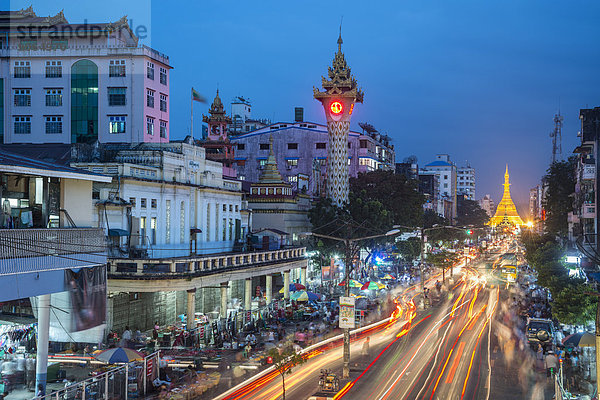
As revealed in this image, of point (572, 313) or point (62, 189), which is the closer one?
point (62, 189)

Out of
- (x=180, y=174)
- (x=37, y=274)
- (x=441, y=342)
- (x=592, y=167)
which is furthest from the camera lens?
(x=592, y=167)

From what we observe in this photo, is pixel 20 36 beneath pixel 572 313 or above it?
above

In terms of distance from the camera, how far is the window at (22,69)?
68438 mm

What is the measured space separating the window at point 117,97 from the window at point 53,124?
17.1ft

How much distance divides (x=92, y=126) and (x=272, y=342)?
3348 cm

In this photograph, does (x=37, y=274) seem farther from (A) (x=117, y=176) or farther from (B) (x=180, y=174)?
(B) (x=180, y=174)

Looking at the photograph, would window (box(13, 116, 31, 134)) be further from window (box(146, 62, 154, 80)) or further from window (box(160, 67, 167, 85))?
window (box(160, 67, 167, 85))

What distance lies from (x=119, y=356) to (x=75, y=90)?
145ft

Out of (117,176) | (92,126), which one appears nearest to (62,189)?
(117,176)

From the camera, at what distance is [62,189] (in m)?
28.4

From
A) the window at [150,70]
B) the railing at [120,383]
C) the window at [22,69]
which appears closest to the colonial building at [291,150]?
the window at [150,70]

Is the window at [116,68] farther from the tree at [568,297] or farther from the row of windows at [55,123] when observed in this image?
the tree at [568,297]

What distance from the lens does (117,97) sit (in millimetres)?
67750

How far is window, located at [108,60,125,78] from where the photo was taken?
6819 cm
